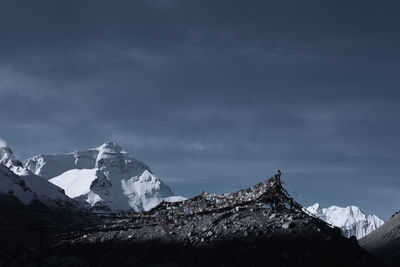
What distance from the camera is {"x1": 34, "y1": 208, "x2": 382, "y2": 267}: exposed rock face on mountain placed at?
27.4 m

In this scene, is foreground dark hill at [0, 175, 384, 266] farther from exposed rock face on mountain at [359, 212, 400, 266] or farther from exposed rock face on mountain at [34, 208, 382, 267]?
exposed rock face on mountain at [359, 212, 400, 266]

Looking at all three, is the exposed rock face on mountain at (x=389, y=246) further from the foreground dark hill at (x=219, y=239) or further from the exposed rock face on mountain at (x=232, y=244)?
the exposed rock face on mountain at (x=232, y=244)

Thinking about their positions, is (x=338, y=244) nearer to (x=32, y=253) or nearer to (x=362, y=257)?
(x=362, y=257)

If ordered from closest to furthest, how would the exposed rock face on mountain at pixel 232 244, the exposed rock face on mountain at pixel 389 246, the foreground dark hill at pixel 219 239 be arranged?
1. the exposed rock face on mountain at pixel 232 244
2. the foreground dark hill at pixel 219 239
3. the exposed rock face on mountain at pixel 389 246

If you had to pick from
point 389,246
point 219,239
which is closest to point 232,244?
point 219,239

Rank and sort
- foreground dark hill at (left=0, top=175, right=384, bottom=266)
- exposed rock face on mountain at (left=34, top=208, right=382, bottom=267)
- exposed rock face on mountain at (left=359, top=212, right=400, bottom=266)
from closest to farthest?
exposed rock face on mountain at (left=34, top=208, right=382, bottom=267) → foreground dark hill at (left=0, top=175, right=384, bottom=266) → exposed rock face on mountain at (left=359, top=212, right=400, bottom=266)

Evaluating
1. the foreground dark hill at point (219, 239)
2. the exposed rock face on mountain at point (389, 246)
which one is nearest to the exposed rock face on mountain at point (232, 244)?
the foreground dark hill at point (219, 239)

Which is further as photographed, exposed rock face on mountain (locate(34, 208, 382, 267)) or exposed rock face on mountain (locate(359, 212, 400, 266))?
exposed rock face on mountain (locate(359, 212, 400, 266))

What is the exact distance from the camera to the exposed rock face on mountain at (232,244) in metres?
27.4

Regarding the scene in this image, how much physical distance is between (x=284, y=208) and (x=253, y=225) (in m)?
4.05

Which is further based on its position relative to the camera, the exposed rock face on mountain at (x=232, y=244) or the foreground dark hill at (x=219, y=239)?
the foreground dark hill at (x=219, y=239)

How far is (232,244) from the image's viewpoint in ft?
98.6

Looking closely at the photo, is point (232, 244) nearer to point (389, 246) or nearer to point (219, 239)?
point (219, 239)

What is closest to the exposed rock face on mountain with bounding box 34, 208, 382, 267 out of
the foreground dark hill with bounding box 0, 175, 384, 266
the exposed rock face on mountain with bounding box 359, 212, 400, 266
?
the foreground dark hill with bounding box 0, 175, 384, 266
